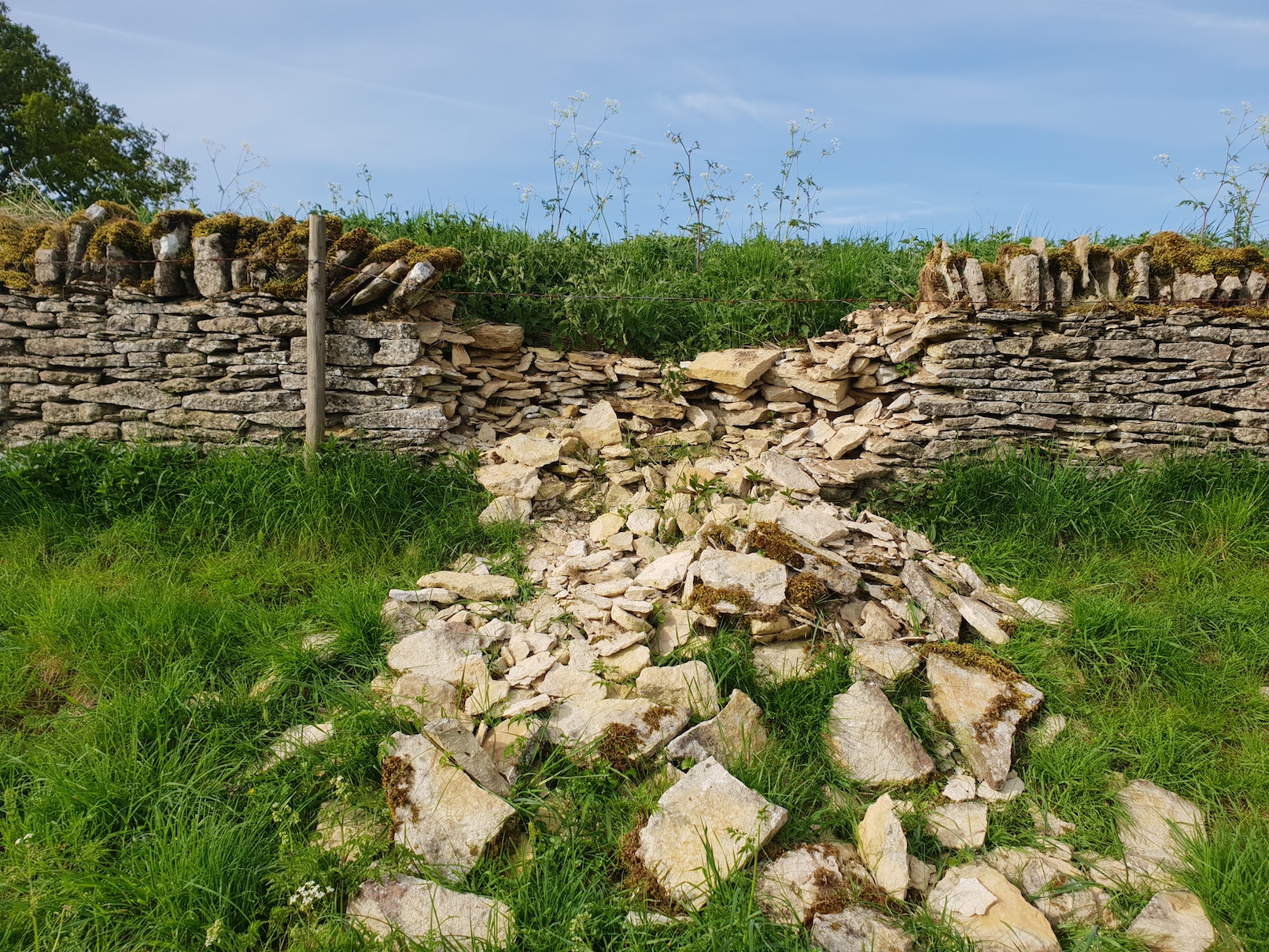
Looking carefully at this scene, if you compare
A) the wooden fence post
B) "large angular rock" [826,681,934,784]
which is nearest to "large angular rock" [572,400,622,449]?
the wooden fence post

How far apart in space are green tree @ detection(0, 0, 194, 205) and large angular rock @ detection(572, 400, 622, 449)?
15229mm

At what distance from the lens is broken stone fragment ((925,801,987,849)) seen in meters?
3.22

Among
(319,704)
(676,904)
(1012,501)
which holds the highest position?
(1012,501)

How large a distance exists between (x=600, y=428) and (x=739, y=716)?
2.90 meters

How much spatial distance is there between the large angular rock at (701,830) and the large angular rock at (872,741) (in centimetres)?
59

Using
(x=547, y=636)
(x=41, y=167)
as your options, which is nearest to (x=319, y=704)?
(x=547, y=636)

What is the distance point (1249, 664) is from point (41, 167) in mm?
22825

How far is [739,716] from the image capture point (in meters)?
3.47

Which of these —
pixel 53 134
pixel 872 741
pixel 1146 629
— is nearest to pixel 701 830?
pixel 872 741

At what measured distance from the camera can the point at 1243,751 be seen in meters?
3.79

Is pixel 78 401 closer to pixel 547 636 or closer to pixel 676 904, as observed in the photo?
pixel 547 636

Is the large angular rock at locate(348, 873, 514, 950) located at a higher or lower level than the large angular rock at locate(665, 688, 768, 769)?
lower

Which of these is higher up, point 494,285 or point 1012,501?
point 494,285

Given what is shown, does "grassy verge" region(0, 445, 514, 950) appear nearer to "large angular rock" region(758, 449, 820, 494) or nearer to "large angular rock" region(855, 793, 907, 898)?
"large angular rock" region(758, 449, 820, 494)
